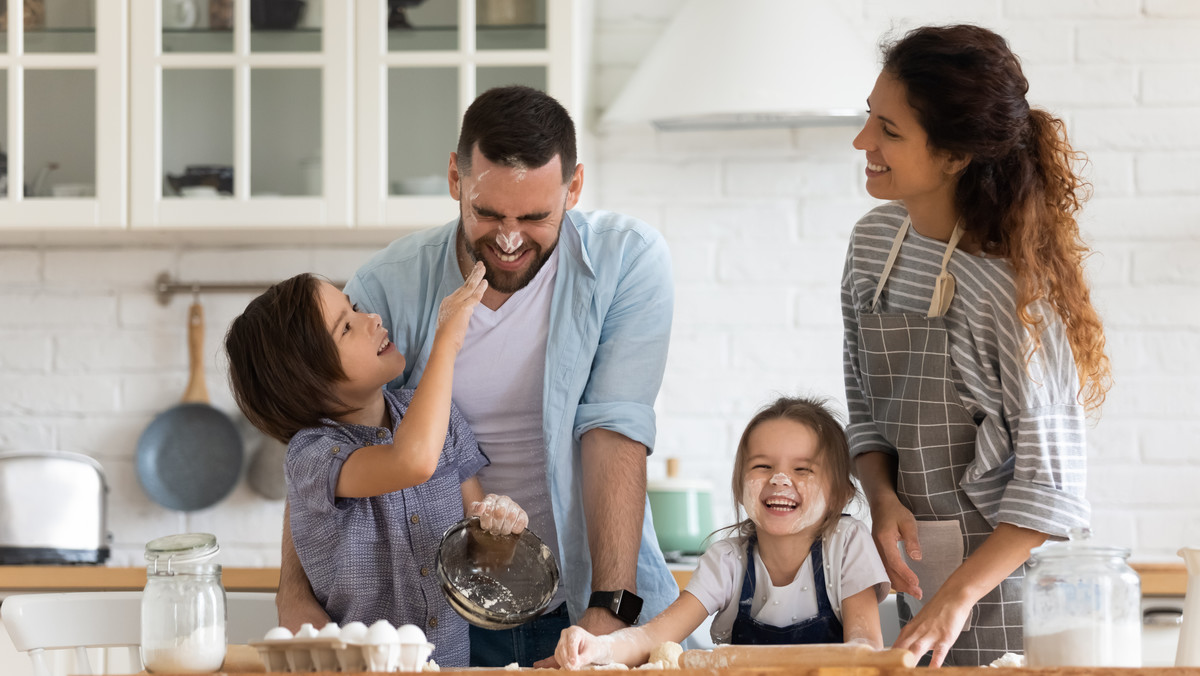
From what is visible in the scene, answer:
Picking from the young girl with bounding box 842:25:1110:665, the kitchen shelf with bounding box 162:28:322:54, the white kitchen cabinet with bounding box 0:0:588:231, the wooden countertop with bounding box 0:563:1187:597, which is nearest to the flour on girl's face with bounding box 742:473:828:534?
the young girl with bounding box 842:25:1110:665

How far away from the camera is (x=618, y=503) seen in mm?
1562

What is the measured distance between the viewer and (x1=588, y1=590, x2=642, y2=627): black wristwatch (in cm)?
148

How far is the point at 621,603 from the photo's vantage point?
148 centimetres

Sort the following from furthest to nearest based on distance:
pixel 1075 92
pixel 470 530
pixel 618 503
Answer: pixel 1075 92
pixel 618 503
pixel 470 530

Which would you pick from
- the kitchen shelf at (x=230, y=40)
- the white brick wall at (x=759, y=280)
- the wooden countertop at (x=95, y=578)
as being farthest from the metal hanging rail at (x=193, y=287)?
the wooden countertop at (x=95, y=578)

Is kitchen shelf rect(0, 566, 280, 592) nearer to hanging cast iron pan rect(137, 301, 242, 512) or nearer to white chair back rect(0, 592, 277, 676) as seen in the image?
hanging cast iron pan rect(137, 301, 242, 512)

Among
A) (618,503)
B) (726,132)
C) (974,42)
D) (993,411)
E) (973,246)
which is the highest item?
(726,132)

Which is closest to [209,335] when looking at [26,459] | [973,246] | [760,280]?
[26,459]

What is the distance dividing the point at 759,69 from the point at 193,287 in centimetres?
148

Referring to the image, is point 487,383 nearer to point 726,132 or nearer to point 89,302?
point 726,132

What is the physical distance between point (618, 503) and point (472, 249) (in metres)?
0.39

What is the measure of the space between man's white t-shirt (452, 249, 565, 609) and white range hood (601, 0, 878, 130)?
971mm

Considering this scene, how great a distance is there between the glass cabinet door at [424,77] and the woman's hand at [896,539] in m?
1.40

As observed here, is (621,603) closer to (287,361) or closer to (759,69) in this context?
(287,361)
